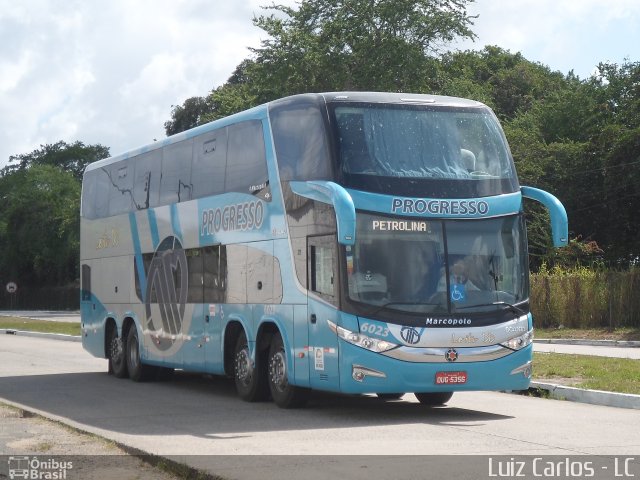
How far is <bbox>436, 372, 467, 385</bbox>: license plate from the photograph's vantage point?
14812mm

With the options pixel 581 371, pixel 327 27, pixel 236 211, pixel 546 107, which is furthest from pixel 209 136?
pixel 546 107

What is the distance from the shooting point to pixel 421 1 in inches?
2094

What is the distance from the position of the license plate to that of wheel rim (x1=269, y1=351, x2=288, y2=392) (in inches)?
97.3

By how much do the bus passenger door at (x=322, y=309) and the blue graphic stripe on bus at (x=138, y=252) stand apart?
7334mm

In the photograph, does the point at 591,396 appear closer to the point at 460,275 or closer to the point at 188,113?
the point at 460,275

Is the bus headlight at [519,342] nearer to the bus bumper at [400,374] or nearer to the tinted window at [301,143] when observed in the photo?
the bus bumper at [400,374]

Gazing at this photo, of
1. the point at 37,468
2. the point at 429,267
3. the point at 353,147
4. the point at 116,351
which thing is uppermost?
the point at 353,147

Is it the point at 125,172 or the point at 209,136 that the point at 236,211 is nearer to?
the point at 209,136

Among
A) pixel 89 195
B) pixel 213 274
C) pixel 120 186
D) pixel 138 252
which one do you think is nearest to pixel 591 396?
pixel 213 274

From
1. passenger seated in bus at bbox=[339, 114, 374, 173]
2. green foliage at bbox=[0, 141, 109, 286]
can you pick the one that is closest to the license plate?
passenger seated in bus at bbox=[339, 114, 374, 173]

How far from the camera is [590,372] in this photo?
20359 mm

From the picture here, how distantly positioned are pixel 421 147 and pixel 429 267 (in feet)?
5.30

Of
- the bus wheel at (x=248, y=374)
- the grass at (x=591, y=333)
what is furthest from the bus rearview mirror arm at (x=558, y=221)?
the grass at (x=591, y=333)

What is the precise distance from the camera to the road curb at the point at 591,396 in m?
16.6
